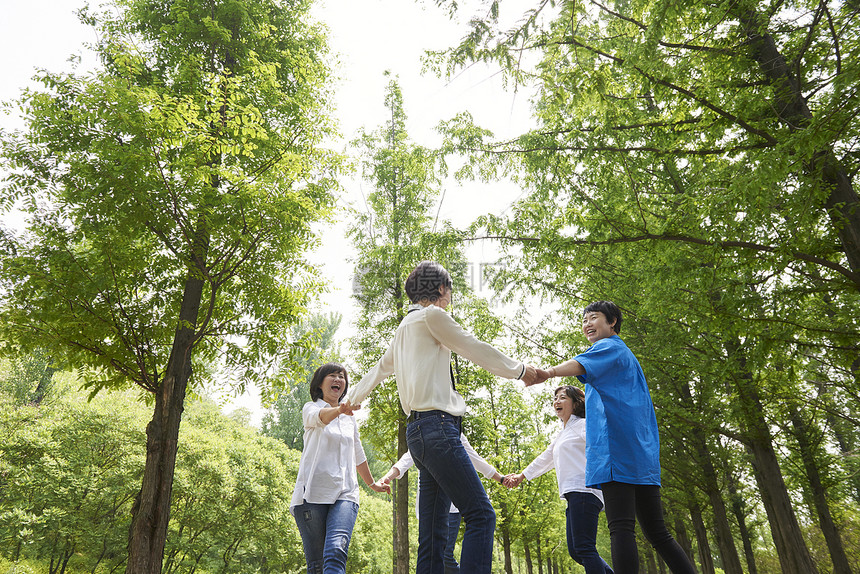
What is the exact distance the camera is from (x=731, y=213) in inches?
171

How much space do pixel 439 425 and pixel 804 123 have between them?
159 inches

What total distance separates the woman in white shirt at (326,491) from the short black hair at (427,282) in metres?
0.95

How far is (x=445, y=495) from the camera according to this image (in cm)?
277

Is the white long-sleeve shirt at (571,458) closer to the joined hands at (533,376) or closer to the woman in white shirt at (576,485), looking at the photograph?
the woman in white shirt at (576,485)

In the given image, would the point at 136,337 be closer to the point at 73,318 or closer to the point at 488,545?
the point at 73,318

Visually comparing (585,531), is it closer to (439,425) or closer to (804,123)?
(439,425)

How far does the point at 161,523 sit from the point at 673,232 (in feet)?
20.6

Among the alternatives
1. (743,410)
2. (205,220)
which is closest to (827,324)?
(743,410)

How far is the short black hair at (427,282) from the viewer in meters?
3.02

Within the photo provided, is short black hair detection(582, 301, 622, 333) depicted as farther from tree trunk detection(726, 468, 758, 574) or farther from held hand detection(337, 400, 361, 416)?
tree trunk detection(726, 468, 758, 574)

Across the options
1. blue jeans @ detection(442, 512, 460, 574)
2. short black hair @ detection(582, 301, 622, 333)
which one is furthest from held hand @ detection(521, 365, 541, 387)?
blue jeans @ detection(442, 512, 460, 574)

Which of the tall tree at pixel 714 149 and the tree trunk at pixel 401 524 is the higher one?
the tall tree at pixel 714 149

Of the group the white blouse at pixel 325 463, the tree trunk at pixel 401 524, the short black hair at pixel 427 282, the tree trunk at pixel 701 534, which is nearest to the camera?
the short black hair at pixel 427 282

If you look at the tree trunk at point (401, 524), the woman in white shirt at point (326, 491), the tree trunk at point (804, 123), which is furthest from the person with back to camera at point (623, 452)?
the tree trunk at point (401, 524)
